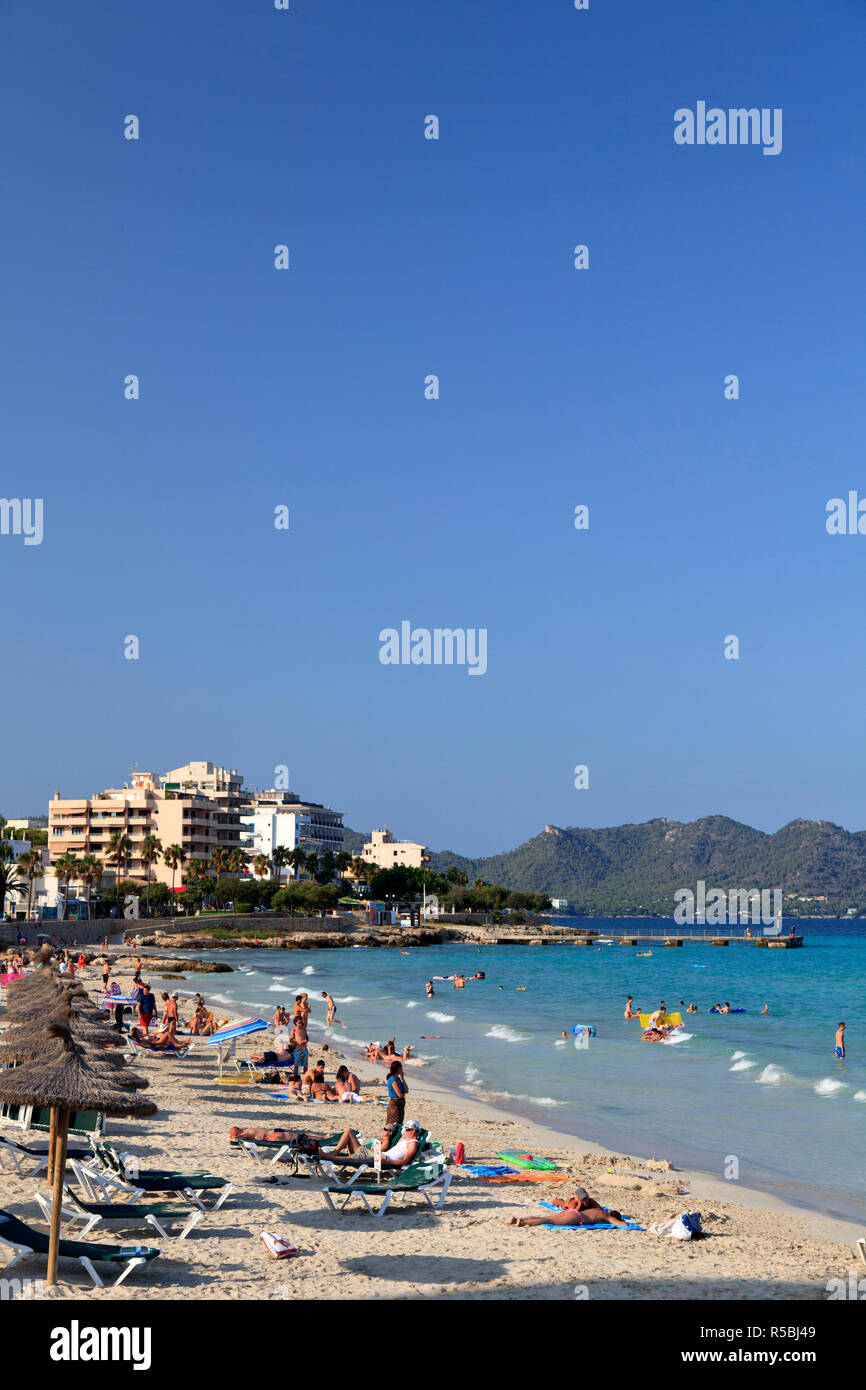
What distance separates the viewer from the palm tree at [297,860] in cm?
14000

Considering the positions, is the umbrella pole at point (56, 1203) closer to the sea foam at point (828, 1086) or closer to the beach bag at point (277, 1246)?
the beach bag at point (277, 1246)

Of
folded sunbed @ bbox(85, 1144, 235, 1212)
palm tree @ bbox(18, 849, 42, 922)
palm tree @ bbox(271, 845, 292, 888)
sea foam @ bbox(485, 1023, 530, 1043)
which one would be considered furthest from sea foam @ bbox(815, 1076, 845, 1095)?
palm tree @ bbox(271, 845, 292, 888)

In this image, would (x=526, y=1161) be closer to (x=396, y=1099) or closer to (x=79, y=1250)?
(x=396, y=1099)

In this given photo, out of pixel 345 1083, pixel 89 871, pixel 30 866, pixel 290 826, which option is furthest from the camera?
pixel 290 826

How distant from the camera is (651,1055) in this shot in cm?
3375

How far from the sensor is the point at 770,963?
104 metres

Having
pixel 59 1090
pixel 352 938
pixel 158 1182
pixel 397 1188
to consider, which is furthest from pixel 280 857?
pixel 59 1090

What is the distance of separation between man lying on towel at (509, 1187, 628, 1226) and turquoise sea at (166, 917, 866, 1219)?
182 inches

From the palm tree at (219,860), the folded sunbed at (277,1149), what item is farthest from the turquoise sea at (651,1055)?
the palm tree at (219,860)

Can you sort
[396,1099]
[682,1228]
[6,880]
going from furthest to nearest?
[6,880], [396,1099], [682,1228]

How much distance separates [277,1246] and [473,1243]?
2204 mm

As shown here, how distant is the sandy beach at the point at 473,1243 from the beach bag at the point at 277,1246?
10cm

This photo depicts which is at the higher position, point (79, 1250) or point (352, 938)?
point (79, 1250)
